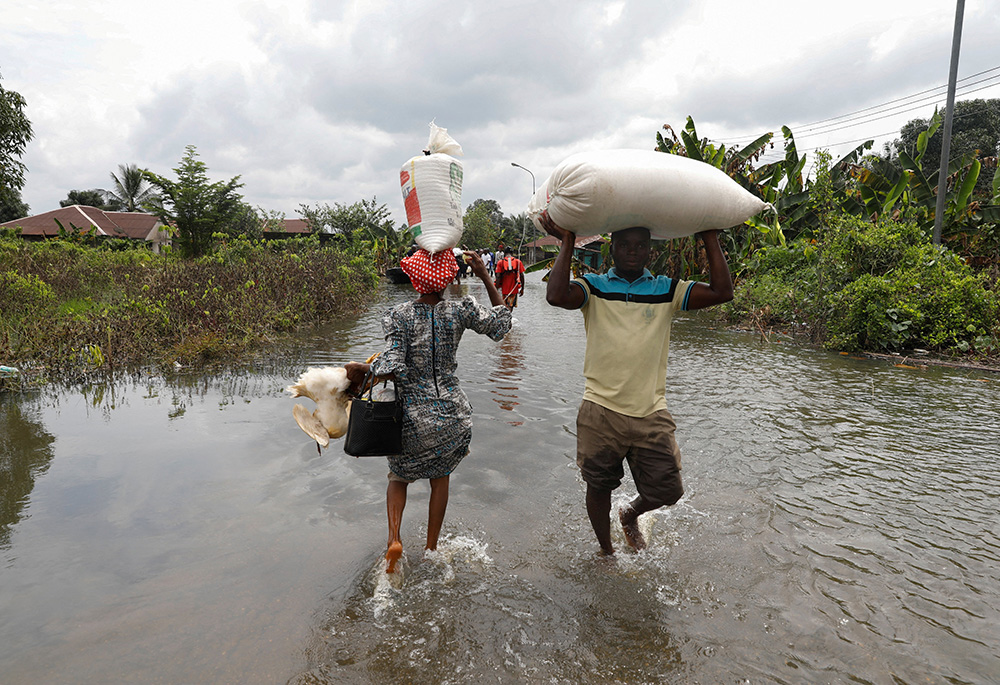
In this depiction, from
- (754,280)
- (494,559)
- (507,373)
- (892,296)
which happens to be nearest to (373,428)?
(494,559)

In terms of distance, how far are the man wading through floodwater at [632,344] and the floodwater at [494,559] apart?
67 cm

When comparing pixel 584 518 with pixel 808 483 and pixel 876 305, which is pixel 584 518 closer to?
pixel 808 483

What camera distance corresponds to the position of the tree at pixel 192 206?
832 inches

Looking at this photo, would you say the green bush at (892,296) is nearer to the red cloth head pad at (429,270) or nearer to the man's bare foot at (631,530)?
the man's bare foot at (631,530)

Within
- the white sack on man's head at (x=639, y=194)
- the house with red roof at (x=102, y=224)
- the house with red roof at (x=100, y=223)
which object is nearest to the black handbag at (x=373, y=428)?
the white sack on man's head at (x=639, y=194)

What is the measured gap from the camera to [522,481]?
13.4 feet

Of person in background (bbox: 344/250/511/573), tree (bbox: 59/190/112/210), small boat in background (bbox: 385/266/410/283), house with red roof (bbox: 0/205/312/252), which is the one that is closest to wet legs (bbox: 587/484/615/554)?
person in background (bbox: 344/250/511/573)

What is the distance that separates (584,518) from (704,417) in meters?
2.50

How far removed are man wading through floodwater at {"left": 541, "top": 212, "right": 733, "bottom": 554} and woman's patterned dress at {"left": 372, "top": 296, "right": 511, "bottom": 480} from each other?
1.49 ft

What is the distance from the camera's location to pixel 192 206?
70.5ft

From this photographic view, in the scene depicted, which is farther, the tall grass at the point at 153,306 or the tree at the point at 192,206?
the tree at the point at 192,206

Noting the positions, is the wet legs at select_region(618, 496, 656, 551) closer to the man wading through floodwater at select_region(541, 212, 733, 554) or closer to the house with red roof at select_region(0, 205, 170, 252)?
the man wading through floodwater at select_region(541, 212, 733, 554)

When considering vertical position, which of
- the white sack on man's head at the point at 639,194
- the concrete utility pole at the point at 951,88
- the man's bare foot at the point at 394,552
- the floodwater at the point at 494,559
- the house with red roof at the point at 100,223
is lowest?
the floodwater at the point at 494,559

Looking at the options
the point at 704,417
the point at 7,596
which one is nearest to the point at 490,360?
the point at 704,417
